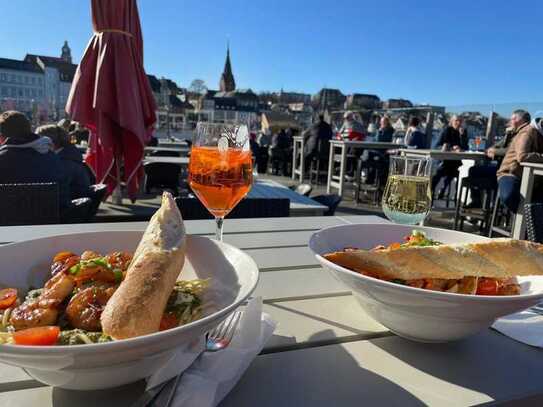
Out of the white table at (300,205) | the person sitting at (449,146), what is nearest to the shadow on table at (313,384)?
the white table at (300,205)

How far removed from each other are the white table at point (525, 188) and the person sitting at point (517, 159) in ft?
0.39

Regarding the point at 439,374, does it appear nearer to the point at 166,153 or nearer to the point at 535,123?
the point at 535,123

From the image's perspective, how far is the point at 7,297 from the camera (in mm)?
571

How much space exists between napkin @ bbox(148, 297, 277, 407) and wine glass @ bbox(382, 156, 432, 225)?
2.19 feet

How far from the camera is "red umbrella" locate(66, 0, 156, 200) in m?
3.29

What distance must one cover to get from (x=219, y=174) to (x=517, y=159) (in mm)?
4377

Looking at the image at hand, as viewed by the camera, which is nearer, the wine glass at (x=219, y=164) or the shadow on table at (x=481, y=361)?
the shadow on table at (x=481, y=361)

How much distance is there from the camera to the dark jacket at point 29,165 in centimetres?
280

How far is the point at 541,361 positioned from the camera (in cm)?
65

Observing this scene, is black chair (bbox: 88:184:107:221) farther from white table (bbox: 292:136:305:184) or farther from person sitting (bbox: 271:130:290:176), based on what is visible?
person sitting (bbox: 271:130:290:176)

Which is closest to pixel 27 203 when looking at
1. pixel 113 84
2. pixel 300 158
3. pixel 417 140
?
pixel 113 84

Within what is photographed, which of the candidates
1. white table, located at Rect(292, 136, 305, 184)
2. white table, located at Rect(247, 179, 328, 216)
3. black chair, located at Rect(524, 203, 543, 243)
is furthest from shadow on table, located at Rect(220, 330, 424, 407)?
white table, located at Rect(292, 136, 305, 184)

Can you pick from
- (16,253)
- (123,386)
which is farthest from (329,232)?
(16,253)

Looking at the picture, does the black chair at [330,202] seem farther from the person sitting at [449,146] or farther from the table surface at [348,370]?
the person sitting at [449,146]
